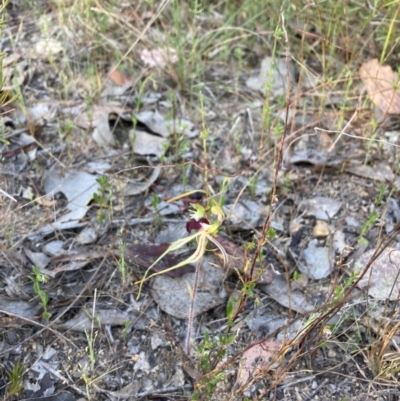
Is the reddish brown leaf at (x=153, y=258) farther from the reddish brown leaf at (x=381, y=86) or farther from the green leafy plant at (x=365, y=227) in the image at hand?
the reddish brown leaf at (x=381, y=86)

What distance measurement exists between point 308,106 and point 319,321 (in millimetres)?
1146

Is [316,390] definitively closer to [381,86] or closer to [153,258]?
[153,258]

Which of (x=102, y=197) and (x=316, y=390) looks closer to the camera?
(x=316, y=390)

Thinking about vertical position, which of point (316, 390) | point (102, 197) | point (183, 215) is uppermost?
point (102, 197)

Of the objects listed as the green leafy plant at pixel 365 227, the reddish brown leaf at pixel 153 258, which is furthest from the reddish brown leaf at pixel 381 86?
the reddish brown leaf at pixel 153 258

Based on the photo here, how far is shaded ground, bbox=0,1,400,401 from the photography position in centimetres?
162

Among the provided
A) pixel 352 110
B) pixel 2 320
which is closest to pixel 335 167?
pixel 352 110

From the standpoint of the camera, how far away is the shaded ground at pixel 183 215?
1615 mm

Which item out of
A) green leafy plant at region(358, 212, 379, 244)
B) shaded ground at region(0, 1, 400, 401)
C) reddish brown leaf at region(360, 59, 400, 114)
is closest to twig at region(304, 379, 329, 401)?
shaded ground at region(0, 1, 400, 401)

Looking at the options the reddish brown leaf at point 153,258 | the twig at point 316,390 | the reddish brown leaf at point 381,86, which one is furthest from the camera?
the reddish brown leaf at point 381,86

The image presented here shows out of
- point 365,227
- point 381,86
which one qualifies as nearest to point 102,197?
point 365,227

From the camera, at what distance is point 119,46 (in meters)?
2.57

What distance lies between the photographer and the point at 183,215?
203 centimetres

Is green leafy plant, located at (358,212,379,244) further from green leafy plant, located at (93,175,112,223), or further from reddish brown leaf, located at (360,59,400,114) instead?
green leafy plant, located at (93,175,112,223)
